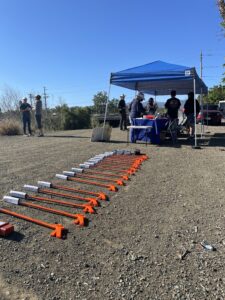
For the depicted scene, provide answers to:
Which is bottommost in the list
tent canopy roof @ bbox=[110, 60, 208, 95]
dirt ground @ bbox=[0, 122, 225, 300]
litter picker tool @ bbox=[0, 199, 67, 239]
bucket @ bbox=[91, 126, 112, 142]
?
dirt ground @ bbox=[0, 122, 225, 300]

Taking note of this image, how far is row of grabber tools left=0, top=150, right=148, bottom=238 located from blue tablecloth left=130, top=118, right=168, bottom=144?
3787 mm

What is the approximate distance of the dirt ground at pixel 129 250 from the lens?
8.43 feet

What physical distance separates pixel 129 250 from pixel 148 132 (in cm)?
812

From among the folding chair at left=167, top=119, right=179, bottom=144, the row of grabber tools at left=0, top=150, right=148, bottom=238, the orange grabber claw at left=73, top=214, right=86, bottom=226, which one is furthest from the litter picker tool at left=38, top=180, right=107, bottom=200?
the folding chair at left=167, top=119, right=179, bottom=144

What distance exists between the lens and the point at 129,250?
316cm

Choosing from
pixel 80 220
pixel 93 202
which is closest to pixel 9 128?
pixel 93 202

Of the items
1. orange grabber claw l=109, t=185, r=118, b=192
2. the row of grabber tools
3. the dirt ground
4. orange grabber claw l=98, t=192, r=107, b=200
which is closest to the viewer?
the dirt ground

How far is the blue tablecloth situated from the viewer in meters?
11.0

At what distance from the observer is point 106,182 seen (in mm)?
5578

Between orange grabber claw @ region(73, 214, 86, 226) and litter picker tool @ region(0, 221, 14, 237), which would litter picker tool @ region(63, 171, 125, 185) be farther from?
litter picker tool @ region(0, 221, 14, 237)

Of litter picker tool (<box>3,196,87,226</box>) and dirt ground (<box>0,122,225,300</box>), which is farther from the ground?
litter picker tool (<box>3,196,87,226</box>)

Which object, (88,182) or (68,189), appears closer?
(68,189)

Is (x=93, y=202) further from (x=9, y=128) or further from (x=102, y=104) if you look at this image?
(x=102, y=104)

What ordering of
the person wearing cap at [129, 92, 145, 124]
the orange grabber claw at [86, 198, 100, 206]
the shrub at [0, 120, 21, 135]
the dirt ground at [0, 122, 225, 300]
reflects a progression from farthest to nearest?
the shrub at [0, 120, 21, 135] → the person wearing cap at [129, 92, 145, 124] → the orange grabber claw at [86, 198, 100, 206] → the dirt ground at [0, 122, 225, 300]
